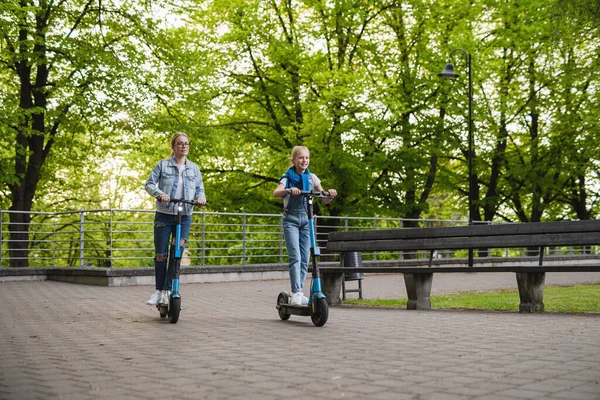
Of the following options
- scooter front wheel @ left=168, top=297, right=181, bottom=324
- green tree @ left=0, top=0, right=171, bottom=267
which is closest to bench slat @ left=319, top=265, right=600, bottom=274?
scooter front wheel @ left=168, top=297, right=181, bottom=324

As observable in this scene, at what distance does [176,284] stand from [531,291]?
13.5 feet

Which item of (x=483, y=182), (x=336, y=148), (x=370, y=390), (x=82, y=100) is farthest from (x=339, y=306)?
(x=483, y=182)

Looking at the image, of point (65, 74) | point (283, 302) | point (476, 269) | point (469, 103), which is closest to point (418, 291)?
point (476, 269)

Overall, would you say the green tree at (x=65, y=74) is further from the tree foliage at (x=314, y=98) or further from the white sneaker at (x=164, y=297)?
the white sneaker at (x=164, y=297)

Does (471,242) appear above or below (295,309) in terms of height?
above

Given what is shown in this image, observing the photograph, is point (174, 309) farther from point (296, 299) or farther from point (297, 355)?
point (297, 355)

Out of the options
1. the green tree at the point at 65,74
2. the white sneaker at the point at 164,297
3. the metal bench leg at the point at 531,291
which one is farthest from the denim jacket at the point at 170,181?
the green tree at the point at 65,74

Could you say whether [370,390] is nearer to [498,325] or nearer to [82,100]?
[498,325]

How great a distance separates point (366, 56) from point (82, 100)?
41.5 feet

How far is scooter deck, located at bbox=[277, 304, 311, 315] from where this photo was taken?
8248 millimetres

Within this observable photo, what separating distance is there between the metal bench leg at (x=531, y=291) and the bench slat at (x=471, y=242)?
14.8 inches

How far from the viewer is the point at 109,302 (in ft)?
38.7

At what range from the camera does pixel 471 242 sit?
10.2 m

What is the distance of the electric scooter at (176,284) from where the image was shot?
8.53m
